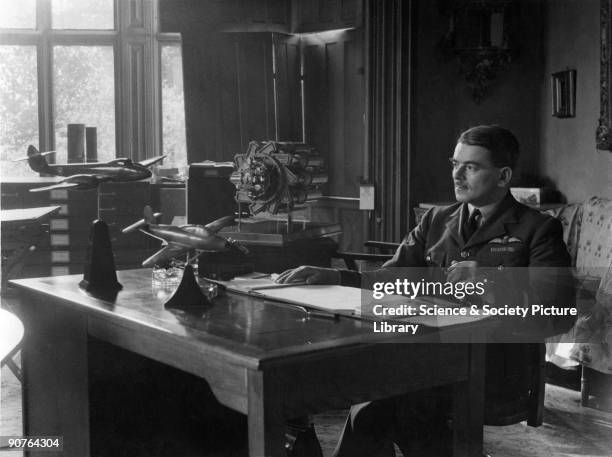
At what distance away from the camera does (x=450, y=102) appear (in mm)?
5660

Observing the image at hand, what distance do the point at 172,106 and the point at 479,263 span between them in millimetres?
5399

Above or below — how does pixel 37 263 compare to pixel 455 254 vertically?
below

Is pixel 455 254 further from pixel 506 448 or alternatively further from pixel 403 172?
pixel 403 172

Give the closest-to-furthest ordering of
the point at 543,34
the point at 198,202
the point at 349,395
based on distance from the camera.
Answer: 1. the point at 349,395
2. the point at 198,202
3. the point at 543,34

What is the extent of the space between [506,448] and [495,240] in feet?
3.79

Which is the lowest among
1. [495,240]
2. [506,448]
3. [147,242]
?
[506,448]

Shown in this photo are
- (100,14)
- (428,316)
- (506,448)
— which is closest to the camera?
(428,316)

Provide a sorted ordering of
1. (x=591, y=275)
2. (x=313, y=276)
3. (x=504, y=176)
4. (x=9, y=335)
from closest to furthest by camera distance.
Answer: (x=9, y=335) → (x=313, y=276) → (x=504, y=176) → (x=591, y=275)

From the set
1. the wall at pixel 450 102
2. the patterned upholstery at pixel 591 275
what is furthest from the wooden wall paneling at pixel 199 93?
the patterned upholstery at pixel 591 275

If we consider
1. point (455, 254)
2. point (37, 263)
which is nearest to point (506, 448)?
point (455, 254)

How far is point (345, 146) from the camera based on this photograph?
6.14m

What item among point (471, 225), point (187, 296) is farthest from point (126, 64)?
point (187, 296)

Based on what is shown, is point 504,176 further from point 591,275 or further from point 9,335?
point 591,275

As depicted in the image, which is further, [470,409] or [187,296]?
[187,296]
